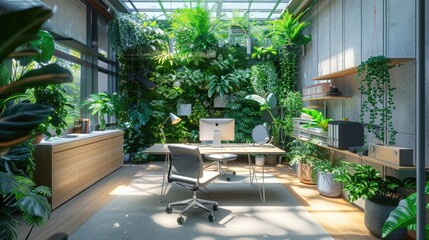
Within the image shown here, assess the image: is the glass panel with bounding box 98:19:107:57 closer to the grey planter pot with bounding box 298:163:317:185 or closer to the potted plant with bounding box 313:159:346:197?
the grey planter pot with bounding box 298:163:317:185

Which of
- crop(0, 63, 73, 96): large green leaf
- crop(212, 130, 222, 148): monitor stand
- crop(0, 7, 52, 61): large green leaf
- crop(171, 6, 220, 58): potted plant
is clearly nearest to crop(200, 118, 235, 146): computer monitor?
crop(212, 130, 222, 148): monitor stand

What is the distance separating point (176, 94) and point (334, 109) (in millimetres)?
3763

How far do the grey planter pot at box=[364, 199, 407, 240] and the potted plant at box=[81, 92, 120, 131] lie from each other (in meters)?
4.77

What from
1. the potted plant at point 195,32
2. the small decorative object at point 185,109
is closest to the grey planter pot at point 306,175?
the small decorative object at point 185,109

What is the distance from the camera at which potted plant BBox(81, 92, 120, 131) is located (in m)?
5.41

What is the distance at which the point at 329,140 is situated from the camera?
3.67m

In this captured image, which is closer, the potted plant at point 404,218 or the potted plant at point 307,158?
the potted plant at point 404,218

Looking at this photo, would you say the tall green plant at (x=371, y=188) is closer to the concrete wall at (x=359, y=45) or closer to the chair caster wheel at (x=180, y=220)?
the concrete wall at (x=359, y=45)

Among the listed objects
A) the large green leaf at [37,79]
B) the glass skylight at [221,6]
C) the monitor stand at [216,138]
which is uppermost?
the glass skylight at [221,6]

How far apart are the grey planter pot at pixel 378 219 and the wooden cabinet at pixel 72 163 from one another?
3.79m

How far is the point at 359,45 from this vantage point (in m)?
3.87

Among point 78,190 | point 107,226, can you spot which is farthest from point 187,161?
point 78,190

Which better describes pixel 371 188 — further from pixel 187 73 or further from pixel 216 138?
pixel 187 73

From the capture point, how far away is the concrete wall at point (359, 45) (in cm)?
288
